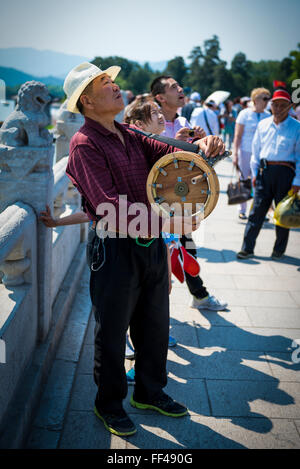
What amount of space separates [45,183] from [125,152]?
701 mm

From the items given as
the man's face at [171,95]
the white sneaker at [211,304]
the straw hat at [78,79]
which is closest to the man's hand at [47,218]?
the straw hat at [78,79]

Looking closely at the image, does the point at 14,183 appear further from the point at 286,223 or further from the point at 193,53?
the point at 193,53

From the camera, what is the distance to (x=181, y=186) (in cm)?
212

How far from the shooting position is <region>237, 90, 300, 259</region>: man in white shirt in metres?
5.29

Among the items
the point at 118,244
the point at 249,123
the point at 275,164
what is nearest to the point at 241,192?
the point at 275,164

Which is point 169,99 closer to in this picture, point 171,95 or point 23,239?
point 171,95

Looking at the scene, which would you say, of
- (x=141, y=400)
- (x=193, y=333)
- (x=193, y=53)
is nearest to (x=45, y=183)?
(x=141, y=400)

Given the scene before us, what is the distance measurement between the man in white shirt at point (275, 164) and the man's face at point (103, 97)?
3.47 metres

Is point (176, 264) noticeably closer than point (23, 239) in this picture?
No

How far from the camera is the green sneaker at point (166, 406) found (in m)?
2.85

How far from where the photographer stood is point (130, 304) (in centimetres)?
253

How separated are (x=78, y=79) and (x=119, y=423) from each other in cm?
218

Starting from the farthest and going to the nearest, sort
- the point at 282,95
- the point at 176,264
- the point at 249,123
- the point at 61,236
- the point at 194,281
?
the point at 249,123 → the point at 282,95 → the point at 194,281 → the point at 61,236 → the point at 176,264

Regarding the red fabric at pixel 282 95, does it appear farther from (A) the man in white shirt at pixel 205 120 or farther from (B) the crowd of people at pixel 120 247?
(B) the crowd of people at pixel 120 247
